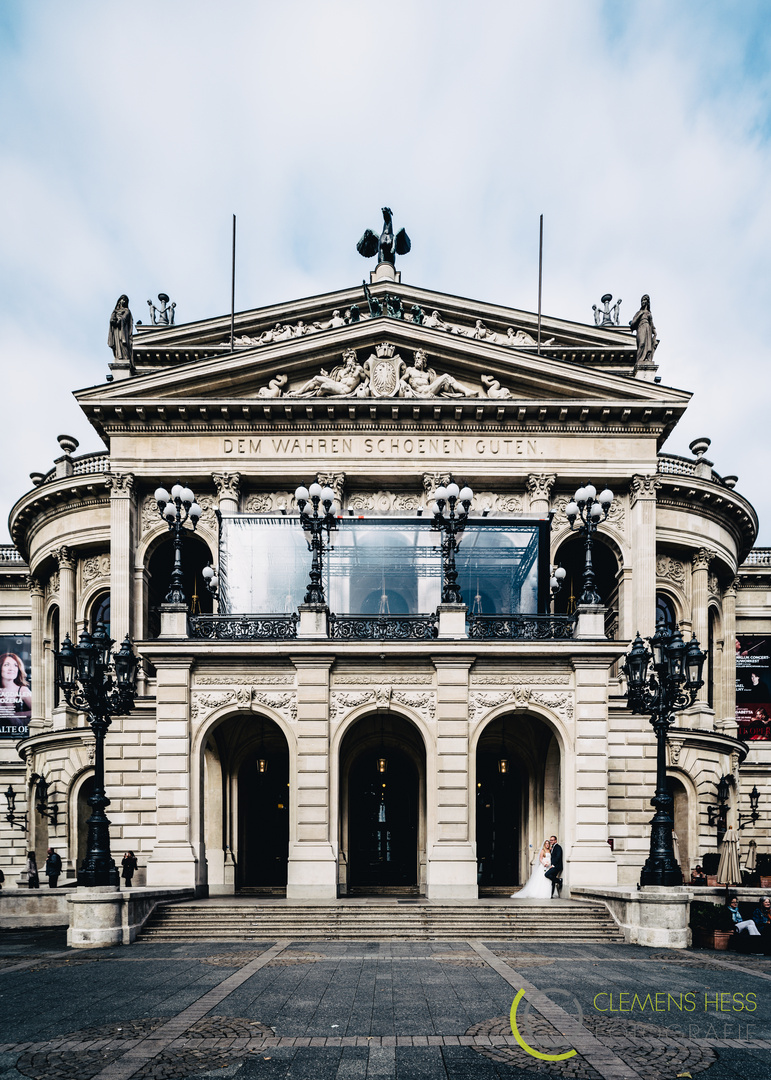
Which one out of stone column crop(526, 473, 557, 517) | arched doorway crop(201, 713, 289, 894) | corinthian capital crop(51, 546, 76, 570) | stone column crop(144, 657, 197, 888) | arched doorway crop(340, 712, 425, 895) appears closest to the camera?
stone column crop(144, 657, 197, 888)

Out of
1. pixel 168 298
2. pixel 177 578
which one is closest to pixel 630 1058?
pixel 177 578

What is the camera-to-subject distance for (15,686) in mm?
49875

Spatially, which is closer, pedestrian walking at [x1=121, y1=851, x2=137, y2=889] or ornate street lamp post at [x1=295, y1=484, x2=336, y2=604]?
ornate street lamp post at [x1=295, y1=484, x2=336, y2=604]

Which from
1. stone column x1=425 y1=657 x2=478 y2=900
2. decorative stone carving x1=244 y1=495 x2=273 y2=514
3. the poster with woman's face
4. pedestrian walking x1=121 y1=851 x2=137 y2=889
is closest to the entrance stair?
stone column x1=425 y1=657 x2=478 y2=900

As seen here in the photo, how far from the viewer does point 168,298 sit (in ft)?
180

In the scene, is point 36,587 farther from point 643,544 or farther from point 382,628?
point 643,544

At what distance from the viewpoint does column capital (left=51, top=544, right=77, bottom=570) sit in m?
44.7

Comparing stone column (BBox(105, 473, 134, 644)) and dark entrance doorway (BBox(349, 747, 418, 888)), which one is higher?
stone column (BBox(105, 473, 134, 644))

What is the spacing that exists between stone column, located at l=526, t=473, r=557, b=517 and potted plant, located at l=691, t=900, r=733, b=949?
19894mm

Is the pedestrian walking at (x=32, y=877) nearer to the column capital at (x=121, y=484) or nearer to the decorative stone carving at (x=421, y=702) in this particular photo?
the column capital at (x=121, y=484)

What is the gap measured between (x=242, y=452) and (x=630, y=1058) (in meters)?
31.2

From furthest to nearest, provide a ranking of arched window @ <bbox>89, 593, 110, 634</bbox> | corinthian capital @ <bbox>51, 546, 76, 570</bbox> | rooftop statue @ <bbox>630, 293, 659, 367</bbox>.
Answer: arched window @ <bbox>89, 593, 110, 634</bbox> → corinthian capital @ <bbox>51, 546, 76, 570</bbox> → rooftop statue @ <bbox>630, 293, 659, 367</bbox>

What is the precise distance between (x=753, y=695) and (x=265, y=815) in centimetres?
2567

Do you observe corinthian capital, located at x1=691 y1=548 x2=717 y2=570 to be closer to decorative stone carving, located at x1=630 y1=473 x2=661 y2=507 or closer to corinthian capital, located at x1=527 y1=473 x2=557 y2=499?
decorative stone carving, located at x1=630 y1=473 x2=661 y2=507
